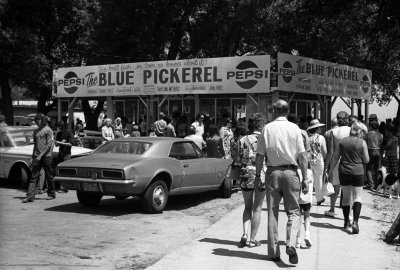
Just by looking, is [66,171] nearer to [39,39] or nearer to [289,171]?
[289,171]

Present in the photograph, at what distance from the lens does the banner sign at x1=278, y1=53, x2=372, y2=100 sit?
1673 cm

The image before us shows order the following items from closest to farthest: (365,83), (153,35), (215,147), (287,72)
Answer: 1. (215,147)
2. (287,72)
3. (365,83)
4. (153,35)

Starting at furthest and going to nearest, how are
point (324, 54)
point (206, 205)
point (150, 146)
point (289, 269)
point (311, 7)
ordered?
point (324, 54), point (311, 7), point (206, 205), point (150, 146), point (289, 269)

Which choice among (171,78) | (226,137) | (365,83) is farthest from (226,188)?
(365,83)

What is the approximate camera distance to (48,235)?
7.66m

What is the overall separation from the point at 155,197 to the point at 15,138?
5.24 m

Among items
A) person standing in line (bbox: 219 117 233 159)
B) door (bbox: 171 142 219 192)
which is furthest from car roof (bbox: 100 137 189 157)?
person standing in line (bbox: 219 117 233 159)

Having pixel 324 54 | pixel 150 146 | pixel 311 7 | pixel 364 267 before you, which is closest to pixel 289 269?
pixel 364 267

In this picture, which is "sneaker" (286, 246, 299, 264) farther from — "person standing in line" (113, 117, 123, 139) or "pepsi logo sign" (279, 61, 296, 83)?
"person standing in line" (113, 117, 123, 139)

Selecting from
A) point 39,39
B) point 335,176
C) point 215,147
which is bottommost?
point 335,176

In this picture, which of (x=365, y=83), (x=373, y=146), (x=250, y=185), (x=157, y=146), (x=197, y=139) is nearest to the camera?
(x=250, y=185)

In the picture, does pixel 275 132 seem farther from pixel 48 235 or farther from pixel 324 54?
pixel 324 54

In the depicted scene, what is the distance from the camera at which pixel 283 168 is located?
6195 mm

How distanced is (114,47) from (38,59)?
4.27 meters
